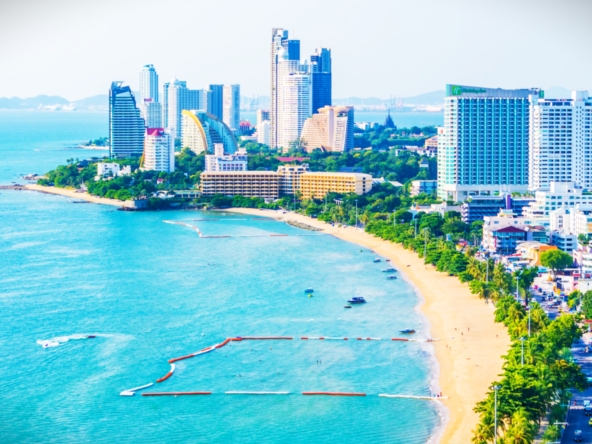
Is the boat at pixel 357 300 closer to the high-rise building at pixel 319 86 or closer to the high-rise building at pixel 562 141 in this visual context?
the high-rise building at pixel 562 141

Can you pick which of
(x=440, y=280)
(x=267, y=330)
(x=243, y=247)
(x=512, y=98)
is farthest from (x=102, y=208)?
(x=267, y=330)

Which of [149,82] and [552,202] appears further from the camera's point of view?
[149,82]

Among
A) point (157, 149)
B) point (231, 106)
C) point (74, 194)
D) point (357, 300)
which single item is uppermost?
point (231, 106)

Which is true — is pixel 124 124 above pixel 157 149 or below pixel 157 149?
above

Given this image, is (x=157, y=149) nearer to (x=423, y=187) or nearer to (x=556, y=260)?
(x=423, y=187)

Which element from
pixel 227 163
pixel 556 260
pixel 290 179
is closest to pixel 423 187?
pixel 290 179

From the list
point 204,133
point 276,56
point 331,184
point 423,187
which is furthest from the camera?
point 276,56

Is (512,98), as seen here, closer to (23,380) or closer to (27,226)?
(27,226)
